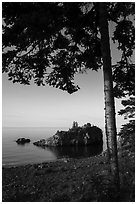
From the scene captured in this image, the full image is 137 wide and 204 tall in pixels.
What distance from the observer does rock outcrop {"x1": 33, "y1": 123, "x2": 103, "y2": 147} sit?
127 m

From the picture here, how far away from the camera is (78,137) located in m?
130

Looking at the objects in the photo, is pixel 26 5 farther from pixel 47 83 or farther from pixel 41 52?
pixel 47 83

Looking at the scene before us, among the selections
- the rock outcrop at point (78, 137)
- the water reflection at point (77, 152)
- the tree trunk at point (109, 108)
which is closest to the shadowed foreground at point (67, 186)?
the tree trunk at point (109, 108)

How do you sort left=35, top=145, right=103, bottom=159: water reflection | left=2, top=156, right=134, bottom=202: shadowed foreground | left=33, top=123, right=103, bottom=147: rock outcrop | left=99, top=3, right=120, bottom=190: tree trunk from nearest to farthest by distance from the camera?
left=2, top=156, right=134, bottom=202: shadowed foreground
left=99, top=3, right=120, bottom=190: tree trunk
left=35, top=145, right=103, bottom=159: water reflection
left=33, top=123, right=103, bottom=147: rock outcrop

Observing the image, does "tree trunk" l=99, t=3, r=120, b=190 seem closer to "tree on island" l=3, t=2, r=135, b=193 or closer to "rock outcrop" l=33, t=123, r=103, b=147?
"tree on island" l=3, t=2, r=135, b=193

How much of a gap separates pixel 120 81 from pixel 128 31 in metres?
2.65

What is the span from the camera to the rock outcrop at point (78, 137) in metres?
127

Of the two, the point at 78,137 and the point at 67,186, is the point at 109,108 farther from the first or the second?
the point at 78,137

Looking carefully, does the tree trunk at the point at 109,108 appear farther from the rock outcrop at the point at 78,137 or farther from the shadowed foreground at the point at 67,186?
the rock outcrop at the point at 78,137

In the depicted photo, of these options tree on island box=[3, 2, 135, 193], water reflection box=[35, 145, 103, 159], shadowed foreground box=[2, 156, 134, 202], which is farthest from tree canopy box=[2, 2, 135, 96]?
water reflection box=[35, 145, 103, 159]

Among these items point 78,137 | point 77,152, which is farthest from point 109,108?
point 78,137

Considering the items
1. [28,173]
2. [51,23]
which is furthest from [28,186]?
[51,23]

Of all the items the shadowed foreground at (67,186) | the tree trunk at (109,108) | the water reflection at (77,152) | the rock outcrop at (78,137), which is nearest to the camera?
the shadowed foreground at (67,186)

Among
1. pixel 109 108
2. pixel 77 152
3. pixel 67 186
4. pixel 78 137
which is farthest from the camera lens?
pixel 78 137
